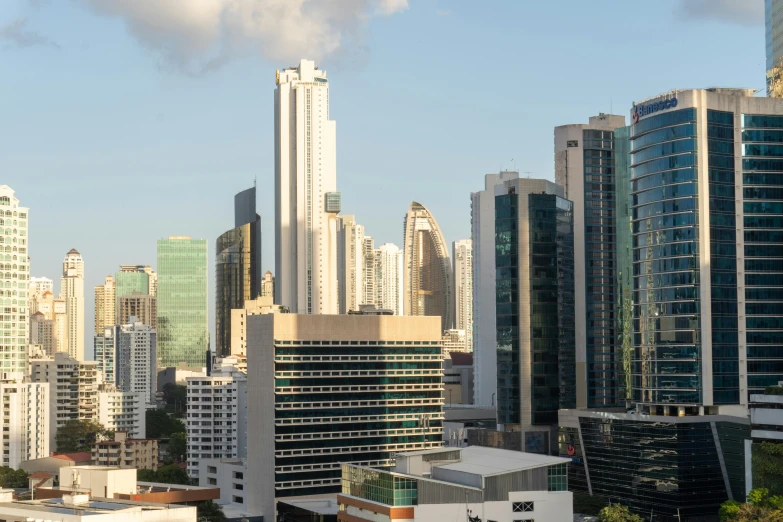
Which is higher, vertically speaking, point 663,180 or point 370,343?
point 663,180

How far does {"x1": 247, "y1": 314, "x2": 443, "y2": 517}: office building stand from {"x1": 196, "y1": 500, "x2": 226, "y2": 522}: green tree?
22.7 ft

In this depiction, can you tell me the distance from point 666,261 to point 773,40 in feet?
176

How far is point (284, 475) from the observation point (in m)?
157

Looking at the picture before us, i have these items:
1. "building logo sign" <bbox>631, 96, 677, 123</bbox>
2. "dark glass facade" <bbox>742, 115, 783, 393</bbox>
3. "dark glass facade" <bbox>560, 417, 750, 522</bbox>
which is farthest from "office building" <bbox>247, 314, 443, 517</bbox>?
"dark glass facade" <bbox>742, 115, 783, 393</bbox>

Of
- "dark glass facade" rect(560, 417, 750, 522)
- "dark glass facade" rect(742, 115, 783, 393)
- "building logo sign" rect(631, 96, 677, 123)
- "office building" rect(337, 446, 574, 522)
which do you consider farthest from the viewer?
"dark glass facade" rect(742, 115, 783, 393)

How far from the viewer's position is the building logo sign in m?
158

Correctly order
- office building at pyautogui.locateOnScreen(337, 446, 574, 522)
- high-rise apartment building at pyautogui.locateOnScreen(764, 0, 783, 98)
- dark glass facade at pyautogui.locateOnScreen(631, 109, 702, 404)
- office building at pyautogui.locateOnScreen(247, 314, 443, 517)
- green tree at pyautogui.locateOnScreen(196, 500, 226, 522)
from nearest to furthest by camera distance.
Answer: office building at pyautogui.locateOnScreen(337, 446, 574, 522) < green tree at pyautogui.locateOnScreen(196, 500, 226, 522) < dark glass facade at pyautogui.locateOnScreen(631, 109, 702, 404) < office building at pyautogui.locateOnScreen(247, 314, 443, 517) < high-rise apartment building at pyautogui.locateOnScreen(764, 0, 783, 98)

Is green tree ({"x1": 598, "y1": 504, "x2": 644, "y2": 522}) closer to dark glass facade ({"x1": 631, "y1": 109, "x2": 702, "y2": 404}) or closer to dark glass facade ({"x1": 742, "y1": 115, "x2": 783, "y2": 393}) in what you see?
dark glass facade ({"x1": 631, "y1": 109, "x2": 702, "y2": 404})

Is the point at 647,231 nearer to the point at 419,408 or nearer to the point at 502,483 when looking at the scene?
the point at 419,408

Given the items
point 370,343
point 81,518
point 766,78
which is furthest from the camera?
point 766,78

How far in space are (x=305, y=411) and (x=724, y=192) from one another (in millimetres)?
62577

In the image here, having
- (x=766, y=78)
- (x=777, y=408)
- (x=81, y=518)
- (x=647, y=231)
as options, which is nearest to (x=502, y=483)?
(x=777, y=408)

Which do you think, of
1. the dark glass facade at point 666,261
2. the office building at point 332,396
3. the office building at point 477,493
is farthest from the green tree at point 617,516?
the office building at point 332,396

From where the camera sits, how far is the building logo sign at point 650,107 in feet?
517
